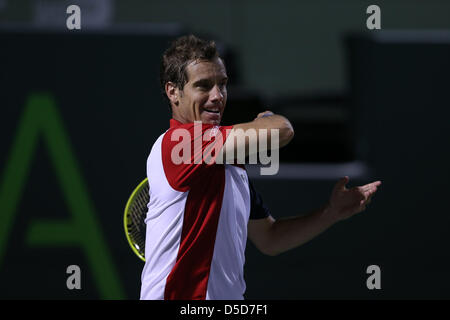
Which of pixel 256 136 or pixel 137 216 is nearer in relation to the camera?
pixel 256 136

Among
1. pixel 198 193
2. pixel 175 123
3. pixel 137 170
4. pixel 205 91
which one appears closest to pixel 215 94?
pixel 205 91

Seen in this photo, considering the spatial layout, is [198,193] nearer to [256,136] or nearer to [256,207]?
[256,136]

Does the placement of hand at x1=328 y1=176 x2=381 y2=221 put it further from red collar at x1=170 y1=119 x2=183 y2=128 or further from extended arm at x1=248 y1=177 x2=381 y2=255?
red collar at x1=170 y1=119 x2=183 y2=128

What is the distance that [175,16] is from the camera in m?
9.84

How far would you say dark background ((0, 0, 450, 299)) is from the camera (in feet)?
15.9

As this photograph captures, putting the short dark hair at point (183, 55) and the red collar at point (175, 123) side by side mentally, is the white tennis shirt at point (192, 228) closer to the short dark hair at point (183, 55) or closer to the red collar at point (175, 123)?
the red collar at point (175, 123)

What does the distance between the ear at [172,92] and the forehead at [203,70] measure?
87 mm

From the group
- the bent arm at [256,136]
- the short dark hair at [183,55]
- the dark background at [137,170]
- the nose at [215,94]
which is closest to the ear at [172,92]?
the short dark hair at [183,55]

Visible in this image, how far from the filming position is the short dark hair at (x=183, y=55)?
92.7 inches

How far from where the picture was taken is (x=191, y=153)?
2.24 m

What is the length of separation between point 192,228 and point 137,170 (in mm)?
2730
